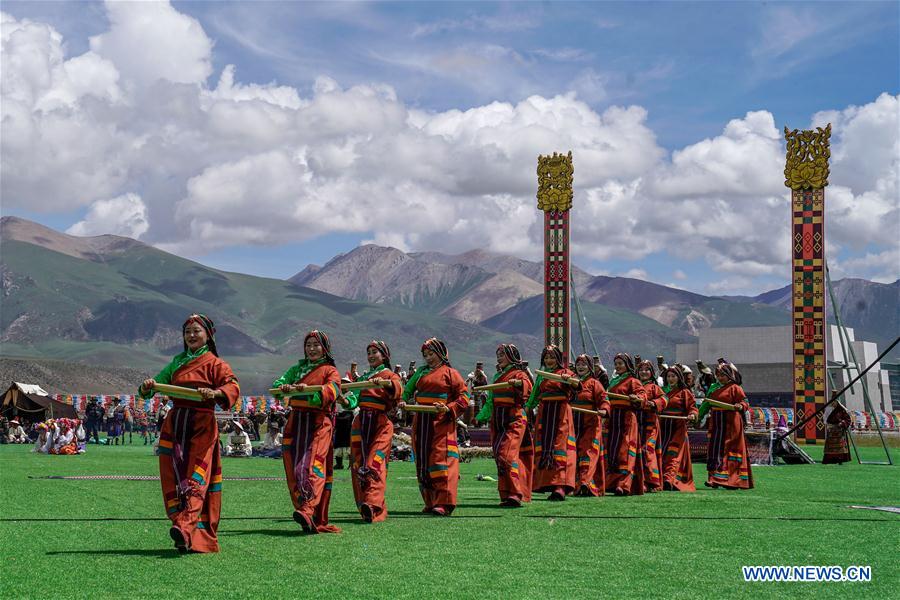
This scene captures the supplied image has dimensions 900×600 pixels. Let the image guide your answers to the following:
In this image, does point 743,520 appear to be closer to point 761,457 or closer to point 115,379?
point 761,457

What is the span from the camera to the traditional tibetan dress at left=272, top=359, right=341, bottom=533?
32.9 feet

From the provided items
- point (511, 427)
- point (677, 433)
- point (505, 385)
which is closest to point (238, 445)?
point (677, 433)

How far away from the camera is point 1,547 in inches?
350

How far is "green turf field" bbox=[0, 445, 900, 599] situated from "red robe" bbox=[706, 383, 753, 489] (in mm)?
1854

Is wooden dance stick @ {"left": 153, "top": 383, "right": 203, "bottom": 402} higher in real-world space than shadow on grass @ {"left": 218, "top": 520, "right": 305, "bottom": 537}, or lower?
higher

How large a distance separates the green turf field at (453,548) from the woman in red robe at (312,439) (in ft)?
1.13

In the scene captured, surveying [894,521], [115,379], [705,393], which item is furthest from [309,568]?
[115,379]

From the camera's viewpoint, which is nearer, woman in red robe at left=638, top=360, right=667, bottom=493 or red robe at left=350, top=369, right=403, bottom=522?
red robe at left=350, top=369, right=403, bottom=522

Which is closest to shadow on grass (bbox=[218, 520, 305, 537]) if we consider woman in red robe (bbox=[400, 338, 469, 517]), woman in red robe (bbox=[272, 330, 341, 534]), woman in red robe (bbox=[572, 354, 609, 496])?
woman in red robe (bbox=[272, 330, 341, 534])

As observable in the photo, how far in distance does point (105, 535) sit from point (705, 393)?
35.0 ft

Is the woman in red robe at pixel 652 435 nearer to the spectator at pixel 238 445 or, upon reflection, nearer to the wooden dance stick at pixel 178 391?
the wooden dance stick at pixel 178 391

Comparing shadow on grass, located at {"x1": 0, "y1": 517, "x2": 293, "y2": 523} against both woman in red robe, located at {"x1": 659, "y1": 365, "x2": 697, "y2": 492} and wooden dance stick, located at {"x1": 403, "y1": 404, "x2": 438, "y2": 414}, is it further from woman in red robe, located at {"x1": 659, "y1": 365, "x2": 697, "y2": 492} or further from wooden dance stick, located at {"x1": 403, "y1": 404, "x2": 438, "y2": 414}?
woman in red robe, located at {"x1": 659, "y1": 365, "x2": 697, "y2": 492}

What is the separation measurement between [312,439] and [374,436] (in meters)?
1.40

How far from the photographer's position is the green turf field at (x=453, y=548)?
24.1ft
